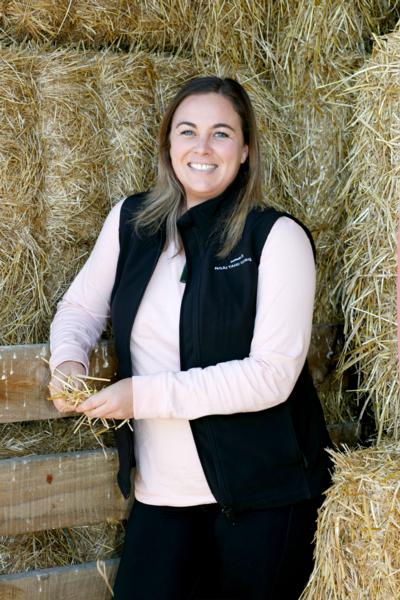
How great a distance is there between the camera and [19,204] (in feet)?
8.63

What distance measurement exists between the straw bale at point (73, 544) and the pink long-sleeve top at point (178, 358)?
0.34m

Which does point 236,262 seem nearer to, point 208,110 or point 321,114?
point 208,110

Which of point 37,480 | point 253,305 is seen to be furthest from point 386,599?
point 37,480

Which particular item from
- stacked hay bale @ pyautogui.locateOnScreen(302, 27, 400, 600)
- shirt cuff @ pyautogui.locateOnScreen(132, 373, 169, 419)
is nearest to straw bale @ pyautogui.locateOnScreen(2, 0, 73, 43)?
stacked hay bale @ pyautogui.locateOnScreen(302, 27, 400, 600)

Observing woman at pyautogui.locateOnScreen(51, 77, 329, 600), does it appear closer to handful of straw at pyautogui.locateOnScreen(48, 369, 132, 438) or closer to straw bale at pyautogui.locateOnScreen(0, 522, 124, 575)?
handful of straw at pyautogui.locateOnScreen(48, 369, 132, 438)

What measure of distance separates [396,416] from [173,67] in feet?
3.94

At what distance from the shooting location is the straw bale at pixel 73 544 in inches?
104

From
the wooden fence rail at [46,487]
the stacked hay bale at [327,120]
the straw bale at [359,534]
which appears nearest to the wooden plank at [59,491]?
the wooden fence rail at [46,487]

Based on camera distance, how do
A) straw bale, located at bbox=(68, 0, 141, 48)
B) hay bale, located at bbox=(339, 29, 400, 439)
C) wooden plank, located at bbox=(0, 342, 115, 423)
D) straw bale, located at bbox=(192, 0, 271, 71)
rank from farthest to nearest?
straw bale, located at bbox=(192, 0, 271, 71)
straw bale, located at bbox=(68, 0, 141, 48)
hay bale, located at bbox=(339, 29, 400, 439)
wooden plank, located at bbox=(0, 342, 115, 423)

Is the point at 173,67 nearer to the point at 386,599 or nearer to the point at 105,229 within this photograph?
the point at 105,229

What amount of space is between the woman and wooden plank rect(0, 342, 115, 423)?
90 millimetres

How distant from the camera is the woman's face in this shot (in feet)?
7.93

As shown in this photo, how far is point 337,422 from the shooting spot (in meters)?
2.86

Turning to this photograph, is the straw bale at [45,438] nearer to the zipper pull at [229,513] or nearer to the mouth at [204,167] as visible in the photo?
the zipper pull at [229,513]
